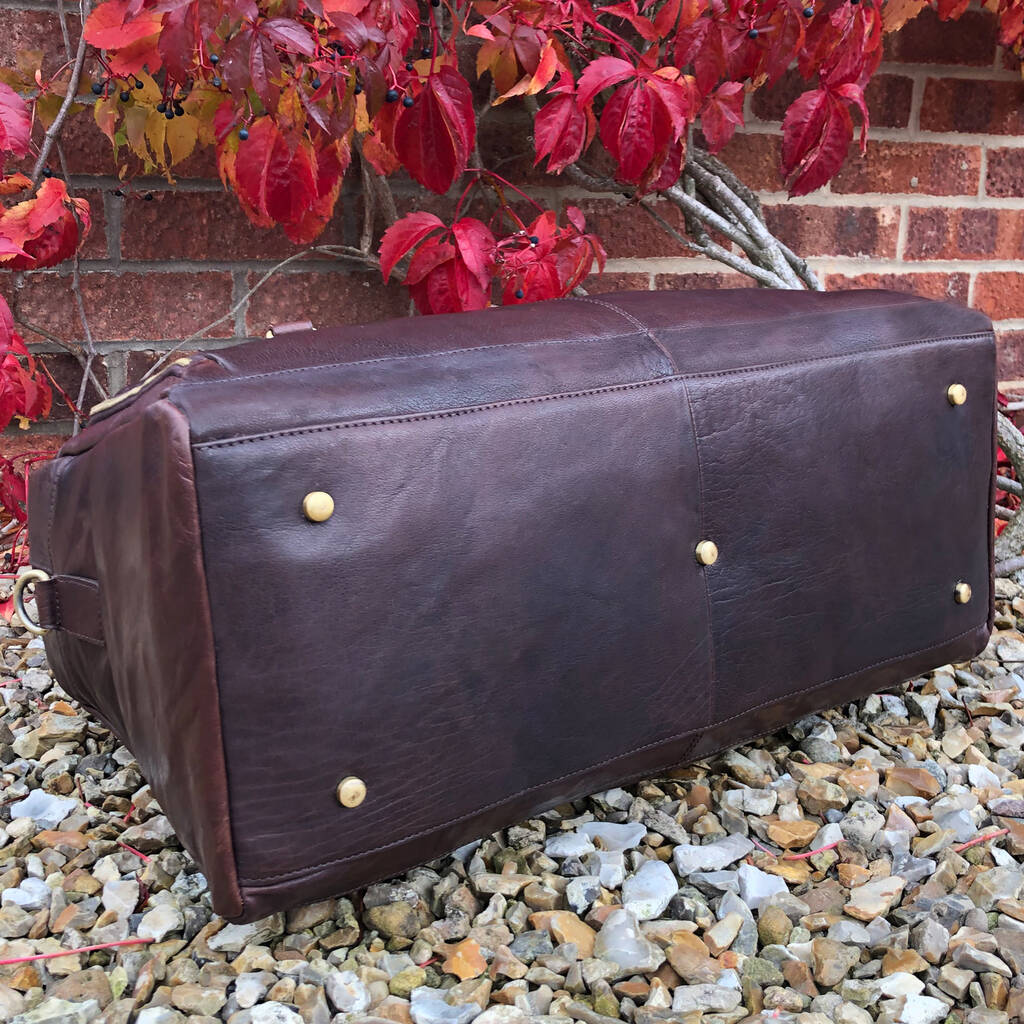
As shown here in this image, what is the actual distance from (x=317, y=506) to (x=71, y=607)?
37cm

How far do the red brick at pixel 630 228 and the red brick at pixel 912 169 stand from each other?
36 centimetres

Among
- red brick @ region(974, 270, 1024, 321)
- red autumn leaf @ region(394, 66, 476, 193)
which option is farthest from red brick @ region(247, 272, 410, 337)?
red brick @ region(974, 270, 1024, 321)

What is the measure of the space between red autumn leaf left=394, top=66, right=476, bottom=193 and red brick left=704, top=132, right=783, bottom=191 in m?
0.78

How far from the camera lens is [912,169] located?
6.85 feet

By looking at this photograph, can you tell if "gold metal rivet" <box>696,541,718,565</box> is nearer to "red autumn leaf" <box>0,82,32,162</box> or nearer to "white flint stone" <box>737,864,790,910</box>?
"white flint stone" <box>737,864,790,910</box>

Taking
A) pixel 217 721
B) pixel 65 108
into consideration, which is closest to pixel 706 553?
pixel 217 721

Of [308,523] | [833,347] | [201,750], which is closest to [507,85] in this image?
[833,347]

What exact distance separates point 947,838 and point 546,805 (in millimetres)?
399

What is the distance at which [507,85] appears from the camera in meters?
1.39

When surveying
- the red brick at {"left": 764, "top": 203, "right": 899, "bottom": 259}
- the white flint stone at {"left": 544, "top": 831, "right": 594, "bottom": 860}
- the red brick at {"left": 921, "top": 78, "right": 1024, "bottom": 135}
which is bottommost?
the white flint stone at {"left": 544, "top": 831, "right": 594, "bottom": 860}

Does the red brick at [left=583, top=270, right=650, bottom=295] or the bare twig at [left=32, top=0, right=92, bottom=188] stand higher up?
the bare twig at [left=32, top=0, right=92, bottom=188]

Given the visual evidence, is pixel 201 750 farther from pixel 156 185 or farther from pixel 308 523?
pixel 156 185

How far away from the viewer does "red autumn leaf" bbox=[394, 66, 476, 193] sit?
1267mm

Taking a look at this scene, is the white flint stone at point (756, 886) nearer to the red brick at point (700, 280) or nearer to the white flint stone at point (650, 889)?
the white flint stone at point (650, 889)
